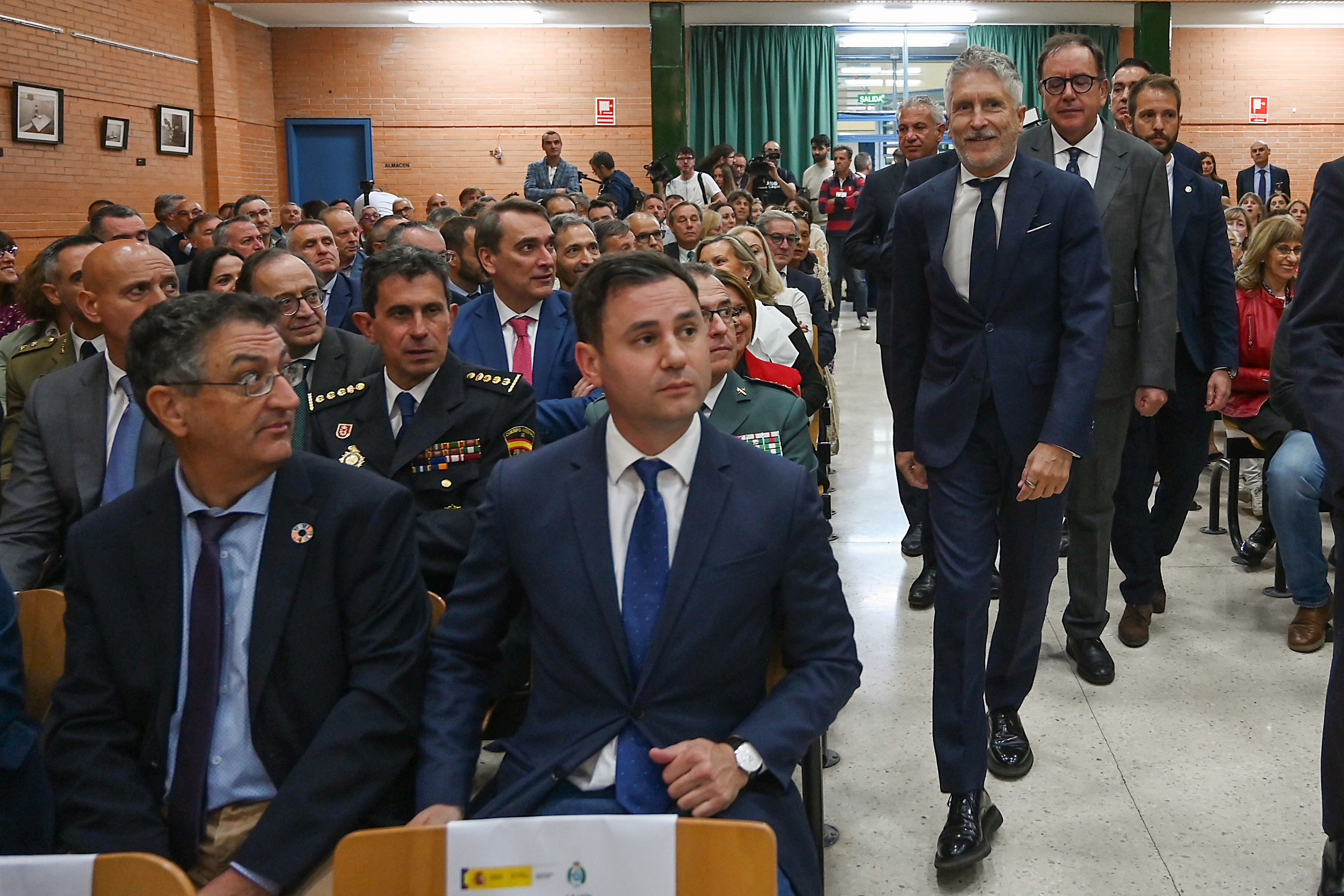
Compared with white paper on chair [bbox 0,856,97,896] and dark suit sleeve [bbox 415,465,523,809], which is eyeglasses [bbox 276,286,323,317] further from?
white paper on chair [bbox 0,856,97,896]

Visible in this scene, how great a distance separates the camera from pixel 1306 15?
549 inches

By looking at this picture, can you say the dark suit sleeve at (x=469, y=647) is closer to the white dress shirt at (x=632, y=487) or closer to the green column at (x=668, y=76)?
the white dress shirt at (x=632, y=487)

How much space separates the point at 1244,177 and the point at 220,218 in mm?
11604

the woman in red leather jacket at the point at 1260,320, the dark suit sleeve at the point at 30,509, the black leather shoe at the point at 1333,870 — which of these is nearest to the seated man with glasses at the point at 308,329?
the dark suit sleeve at the point at 30,509

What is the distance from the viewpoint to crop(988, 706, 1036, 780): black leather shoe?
108 inches

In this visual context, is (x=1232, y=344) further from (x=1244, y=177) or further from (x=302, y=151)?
(x=302, y=151)

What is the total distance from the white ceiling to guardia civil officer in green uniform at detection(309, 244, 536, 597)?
11139 millimetres

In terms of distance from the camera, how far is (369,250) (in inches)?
251

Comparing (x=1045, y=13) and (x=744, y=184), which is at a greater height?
(x=1045, y=13)

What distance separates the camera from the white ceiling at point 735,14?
1291 cm

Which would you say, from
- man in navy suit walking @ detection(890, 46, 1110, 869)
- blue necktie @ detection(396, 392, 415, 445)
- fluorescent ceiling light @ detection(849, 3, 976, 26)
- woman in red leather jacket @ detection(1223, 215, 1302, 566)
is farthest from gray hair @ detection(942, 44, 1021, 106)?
fluorescent ceiling light @ detection(849, 3, 976, 26)

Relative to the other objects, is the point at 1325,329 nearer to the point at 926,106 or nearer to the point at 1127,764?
the point at 1127,764

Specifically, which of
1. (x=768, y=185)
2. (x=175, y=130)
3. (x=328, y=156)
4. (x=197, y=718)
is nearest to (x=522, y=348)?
(x=197, y=718)

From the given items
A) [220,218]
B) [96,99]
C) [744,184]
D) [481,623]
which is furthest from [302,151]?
[481,623]
